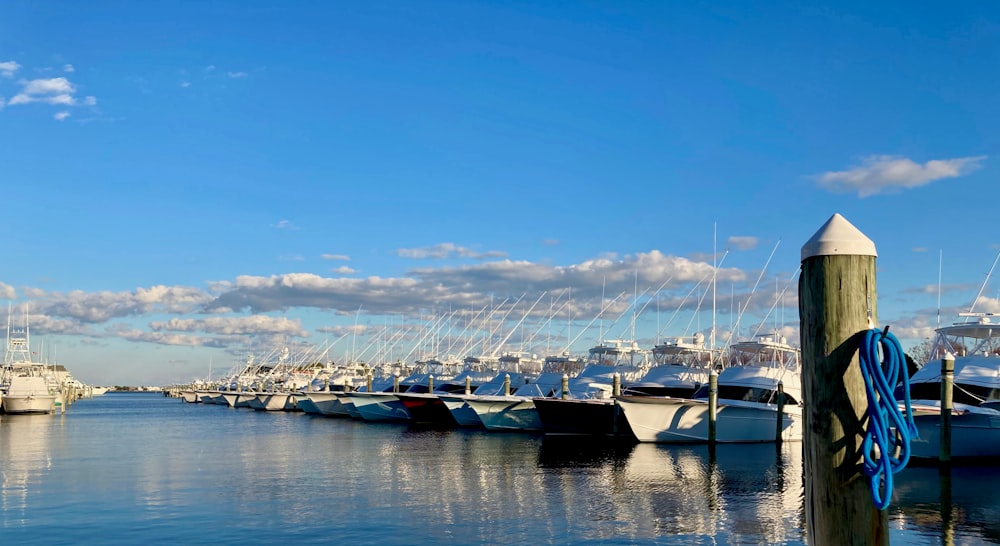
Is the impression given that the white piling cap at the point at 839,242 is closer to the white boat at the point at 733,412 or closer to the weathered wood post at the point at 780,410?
the white boat at the point at 733,412

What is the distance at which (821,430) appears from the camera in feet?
21.4

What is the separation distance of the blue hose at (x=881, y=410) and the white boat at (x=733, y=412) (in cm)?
3507

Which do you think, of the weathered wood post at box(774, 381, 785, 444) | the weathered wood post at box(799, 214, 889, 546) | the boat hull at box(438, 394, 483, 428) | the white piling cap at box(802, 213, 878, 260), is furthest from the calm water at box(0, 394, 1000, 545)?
the boat hull at box(438, 394, 483, 428)

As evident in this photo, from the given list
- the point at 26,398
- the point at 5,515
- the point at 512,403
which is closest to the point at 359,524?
the point at 5,515

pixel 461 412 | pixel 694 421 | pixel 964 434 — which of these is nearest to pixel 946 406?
pixel 964 434

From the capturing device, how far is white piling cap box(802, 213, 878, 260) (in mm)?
6496

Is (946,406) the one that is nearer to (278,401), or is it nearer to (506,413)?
(506,413)

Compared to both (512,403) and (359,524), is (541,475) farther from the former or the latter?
(512,403)

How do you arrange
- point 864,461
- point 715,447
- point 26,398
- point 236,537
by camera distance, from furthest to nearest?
point 26,398 → point 715,447 → point 236,537 → point 864,461

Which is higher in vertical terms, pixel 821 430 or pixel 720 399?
pixel 821 430

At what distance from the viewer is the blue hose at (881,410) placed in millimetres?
6242

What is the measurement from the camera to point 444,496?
1013 inches

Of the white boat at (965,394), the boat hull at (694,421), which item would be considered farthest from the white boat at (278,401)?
the white boat at (965,394)

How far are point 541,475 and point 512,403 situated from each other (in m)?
23.1
